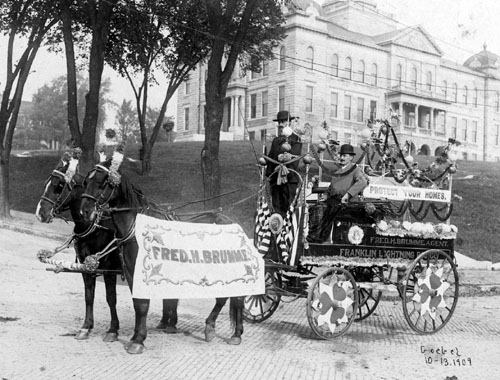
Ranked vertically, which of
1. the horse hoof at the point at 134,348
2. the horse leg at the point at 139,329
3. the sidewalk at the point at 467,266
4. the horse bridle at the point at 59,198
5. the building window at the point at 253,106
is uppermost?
the building window at the point at 253,106

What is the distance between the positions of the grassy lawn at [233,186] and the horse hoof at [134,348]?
31.8 ft

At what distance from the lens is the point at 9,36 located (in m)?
22.5

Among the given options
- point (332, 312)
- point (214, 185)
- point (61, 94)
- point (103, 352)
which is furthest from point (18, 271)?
point (61, 94)

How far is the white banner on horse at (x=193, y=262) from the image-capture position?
7.09 meters

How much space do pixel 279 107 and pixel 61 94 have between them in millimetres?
20091

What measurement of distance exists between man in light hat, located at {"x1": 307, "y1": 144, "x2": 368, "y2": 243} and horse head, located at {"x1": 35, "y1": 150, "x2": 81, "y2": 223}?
11.0 feet

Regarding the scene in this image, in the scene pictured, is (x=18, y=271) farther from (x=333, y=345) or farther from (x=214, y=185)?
(x=333, y=345)

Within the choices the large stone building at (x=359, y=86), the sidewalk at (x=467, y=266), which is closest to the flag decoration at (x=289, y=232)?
the sidewalk at (x=467, y=266)

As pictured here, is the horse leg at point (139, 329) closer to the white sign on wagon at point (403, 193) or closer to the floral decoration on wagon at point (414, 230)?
the white sign on wagon at point (403, 193)

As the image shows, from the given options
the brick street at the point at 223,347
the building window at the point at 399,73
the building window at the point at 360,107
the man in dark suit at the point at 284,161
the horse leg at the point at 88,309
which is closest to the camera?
the brick street at the point at 223,347

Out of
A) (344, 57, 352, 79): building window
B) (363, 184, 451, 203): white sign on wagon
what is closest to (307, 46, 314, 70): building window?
(344, 57, 352, 79): building window

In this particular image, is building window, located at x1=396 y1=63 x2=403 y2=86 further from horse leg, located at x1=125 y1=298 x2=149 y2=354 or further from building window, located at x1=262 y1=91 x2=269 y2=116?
horse leg, located at x1=125 y1=298 x2=149 y2=354

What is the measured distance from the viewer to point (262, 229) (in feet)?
29.0

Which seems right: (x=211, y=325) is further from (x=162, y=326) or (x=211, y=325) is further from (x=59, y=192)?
(x=59, y=192)
